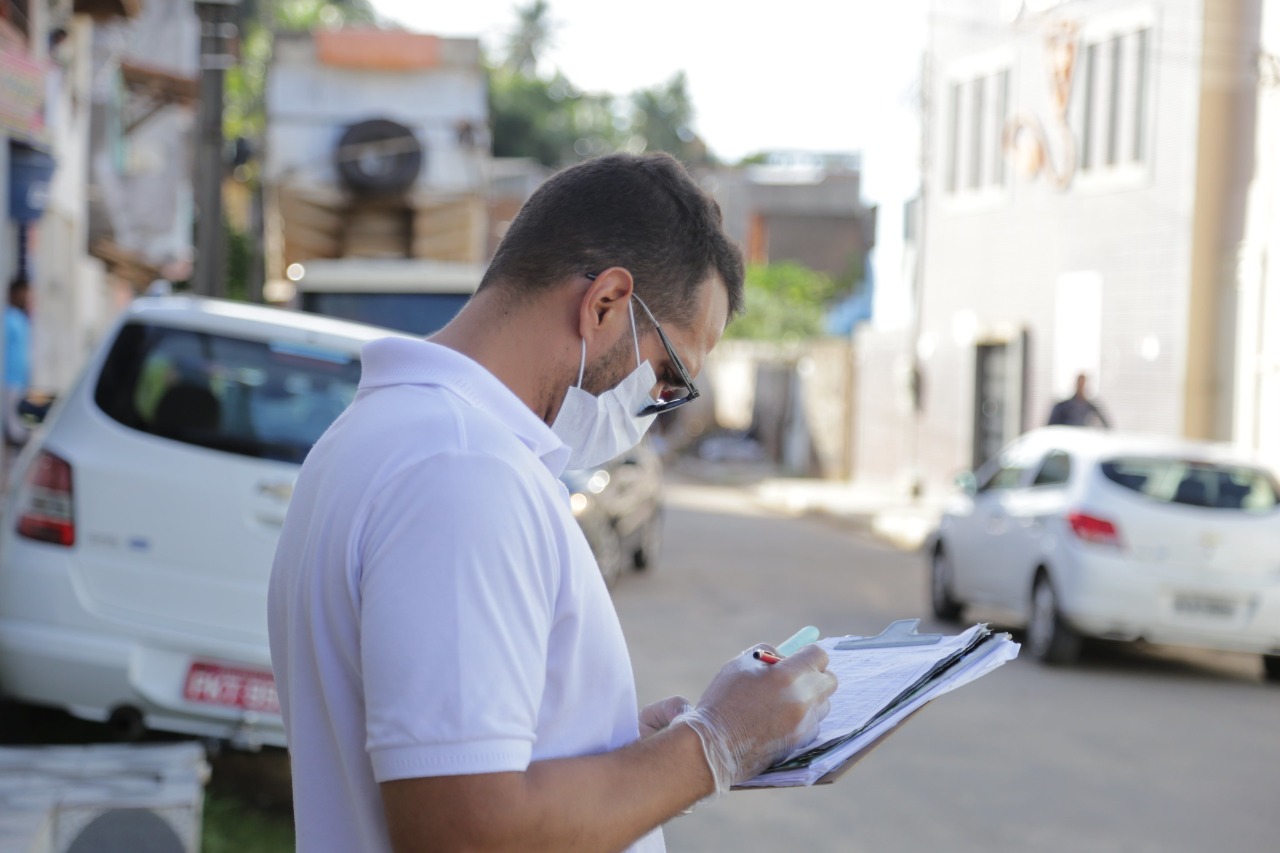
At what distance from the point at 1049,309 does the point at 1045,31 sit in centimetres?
387

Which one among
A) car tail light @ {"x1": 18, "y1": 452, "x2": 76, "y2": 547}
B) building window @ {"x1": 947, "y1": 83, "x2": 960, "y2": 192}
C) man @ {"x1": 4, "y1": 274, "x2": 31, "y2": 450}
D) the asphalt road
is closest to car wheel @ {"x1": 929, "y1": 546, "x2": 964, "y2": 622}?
the asphalt road

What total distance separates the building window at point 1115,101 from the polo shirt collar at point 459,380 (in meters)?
18.9

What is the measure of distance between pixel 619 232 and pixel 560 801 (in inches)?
25.8

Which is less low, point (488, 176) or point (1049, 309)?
point (488, 176)

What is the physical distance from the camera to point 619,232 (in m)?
1.85

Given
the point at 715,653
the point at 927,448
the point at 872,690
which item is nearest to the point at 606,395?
the point at 872,690

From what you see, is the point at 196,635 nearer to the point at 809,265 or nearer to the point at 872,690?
the point at 872,690

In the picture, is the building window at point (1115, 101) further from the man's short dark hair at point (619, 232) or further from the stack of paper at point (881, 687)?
the man's short dark hair at point (619, 232)

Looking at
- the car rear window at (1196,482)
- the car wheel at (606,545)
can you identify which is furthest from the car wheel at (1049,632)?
the car wheel at (606,545)

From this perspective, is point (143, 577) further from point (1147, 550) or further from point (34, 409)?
point (1147, 550)

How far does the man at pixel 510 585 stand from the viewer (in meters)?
1.57

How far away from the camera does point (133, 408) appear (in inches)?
230

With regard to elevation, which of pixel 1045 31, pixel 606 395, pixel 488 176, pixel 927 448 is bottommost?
pixel 927 448

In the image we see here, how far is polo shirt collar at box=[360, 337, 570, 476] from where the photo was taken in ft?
5.81
